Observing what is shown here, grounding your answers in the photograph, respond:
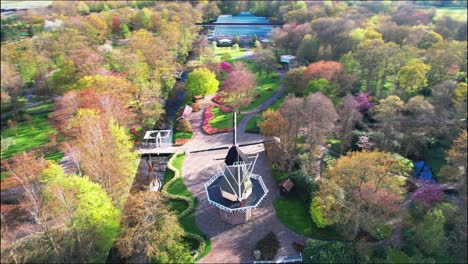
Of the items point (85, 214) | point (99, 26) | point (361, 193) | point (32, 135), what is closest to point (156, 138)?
point (32, 135)

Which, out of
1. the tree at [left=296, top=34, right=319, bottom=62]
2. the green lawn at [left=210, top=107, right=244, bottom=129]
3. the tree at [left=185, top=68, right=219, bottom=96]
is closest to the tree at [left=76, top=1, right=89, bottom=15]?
the tree at [left=185, top=68, right=219, bottom=96]

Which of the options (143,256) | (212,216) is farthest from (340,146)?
(143,256)

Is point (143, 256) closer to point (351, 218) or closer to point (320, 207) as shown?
point (320, 207)

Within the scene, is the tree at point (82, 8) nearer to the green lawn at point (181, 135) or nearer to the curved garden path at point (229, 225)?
the green lawn at point (181, 135)

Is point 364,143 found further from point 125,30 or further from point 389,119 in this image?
point 125,30

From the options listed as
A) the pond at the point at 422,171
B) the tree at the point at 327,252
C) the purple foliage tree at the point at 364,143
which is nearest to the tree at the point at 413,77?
the pond at the point at 422,171
